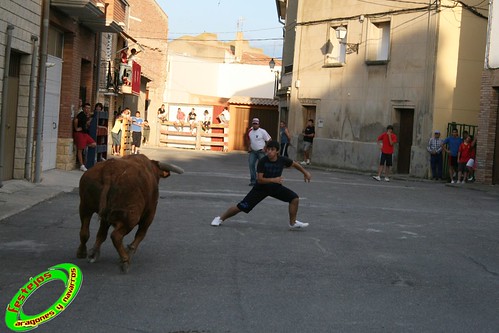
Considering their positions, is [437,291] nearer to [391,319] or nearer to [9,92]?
[391,319]

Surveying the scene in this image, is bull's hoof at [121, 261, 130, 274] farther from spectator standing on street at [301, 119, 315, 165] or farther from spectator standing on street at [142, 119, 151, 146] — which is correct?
spectator standing on street at [142, 119, 151, 146]

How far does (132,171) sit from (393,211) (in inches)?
327

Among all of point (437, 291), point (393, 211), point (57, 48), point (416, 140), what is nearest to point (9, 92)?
point (57, 48)

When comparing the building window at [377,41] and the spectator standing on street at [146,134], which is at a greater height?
the building window at [377,41]

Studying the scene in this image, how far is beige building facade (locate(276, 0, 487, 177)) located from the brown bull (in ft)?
68.3

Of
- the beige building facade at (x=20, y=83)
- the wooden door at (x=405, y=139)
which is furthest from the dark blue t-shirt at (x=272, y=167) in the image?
the wooden door at (x=405, y=139)

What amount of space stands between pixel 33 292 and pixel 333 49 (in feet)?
92.0

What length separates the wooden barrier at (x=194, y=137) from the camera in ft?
151

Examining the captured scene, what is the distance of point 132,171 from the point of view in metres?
8.25

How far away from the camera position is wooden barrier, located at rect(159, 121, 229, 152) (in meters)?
46.0

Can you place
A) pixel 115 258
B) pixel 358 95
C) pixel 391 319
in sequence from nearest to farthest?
pixel 391 319, pixel 115 258, pixel 358 95

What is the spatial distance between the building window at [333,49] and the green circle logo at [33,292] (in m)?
26.4

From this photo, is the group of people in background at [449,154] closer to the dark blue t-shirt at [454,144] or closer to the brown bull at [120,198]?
the dark blue t-shirt at [454,144]

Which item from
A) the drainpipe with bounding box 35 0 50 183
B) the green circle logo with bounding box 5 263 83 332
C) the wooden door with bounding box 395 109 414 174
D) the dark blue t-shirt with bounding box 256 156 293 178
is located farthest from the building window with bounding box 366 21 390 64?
the green circle logo with bounding box 5 263 83 332
